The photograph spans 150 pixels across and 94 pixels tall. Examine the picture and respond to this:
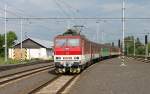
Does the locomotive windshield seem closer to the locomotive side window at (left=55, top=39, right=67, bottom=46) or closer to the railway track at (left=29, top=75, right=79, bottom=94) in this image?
the locomotive side window at (left=55, top=39, right=67, bottom=46)

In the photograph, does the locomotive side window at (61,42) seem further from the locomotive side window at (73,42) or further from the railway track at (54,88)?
the railway track at (54,88)

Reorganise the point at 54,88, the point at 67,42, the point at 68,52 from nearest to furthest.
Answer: the point at 54,88 < the point at 68,52 < the point at 67,42

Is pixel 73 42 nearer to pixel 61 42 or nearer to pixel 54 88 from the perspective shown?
pixel 61 42

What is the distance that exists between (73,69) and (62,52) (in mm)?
1738

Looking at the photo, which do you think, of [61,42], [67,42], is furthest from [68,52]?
[61,42]

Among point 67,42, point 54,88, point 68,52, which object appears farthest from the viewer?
point 67,42

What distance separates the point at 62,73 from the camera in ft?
104

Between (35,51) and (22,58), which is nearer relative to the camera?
(22,58)

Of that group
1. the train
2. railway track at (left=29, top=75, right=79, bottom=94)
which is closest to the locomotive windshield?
the train

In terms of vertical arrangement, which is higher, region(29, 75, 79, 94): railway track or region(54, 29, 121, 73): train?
region(54, 29, 121, 73): train

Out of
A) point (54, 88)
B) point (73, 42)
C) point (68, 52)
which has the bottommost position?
point (54, 88)

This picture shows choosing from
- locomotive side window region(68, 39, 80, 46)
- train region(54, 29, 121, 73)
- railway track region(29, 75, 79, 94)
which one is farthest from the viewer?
locomotive side window region(68, 39, 80, 46)

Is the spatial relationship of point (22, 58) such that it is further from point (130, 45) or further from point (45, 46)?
point (130, 45)

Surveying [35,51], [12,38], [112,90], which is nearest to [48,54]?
[35,51]
